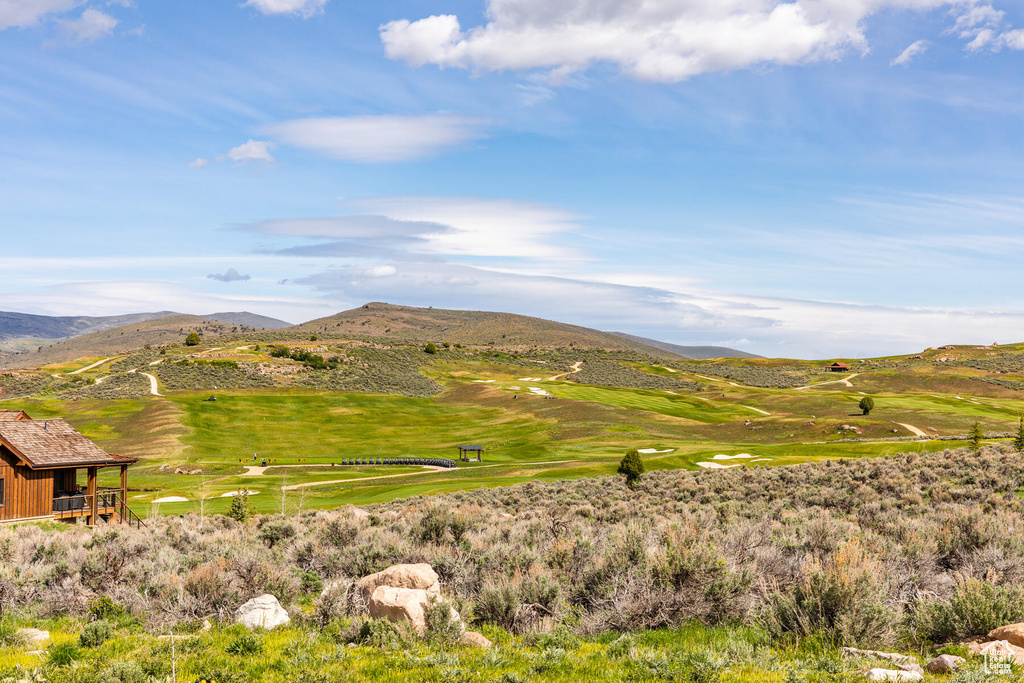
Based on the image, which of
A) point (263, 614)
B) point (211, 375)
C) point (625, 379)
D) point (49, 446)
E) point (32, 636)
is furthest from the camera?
point (625, 379)

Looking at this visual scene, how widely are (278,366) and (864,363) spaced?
13699 centimetres

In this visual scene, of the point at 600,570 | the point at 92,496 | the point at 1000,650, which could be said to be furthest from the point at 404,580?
the point at 92,496

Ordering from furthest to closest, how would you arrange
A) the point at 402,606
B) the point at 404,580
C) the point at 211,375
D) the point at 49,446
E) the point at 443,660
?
the point at 211,375 → the point at 49,446 → the point at 404,580 → the point at 402,606 → the point at 443,660

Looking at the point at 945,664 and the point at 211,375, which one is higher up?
the point at 211,375

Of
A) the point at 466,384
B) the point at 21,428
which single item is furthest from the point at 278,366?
the point at 21,428

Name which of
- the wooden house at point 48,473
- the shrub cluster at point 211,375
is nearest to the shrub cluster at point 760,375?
the shrub cluster at point 211,375

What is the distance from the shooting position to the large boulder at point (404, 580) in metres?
11.3

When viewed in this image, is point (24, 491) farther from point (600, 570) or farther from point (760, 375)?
point (760, 375)

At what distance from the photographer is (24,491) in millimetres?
26625

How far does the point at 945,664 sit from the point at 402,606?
23.5 feet

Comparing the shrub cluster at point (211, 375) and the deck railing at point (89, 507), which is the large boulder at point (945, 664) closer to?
the deck railing at point (89, 507)

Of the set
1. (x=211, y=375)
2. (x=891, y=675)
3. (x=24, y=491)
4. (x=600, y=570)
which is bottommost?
(x=24, y=491)

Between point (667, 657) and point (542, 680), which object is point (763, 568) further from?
point (542, 680)

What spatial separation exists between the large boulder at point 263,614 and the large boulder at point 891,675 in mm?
8650
